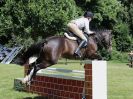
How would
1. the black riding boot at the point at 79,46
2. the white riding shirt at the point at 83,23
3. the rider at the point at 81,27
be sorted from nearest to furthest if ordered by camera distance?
the black riding boot at the point at 79,46
the rider at the point at 81,27
the white riding shirt at the point at 83,23

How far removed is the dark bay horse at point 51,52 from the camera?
10422 mm

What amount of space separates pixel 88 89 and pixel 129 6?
45.5 meters

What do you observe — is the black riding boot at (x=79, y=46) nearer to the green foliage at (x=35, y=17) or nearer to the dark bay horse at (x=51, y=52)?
the dark bay horse at (x=51, y=52)

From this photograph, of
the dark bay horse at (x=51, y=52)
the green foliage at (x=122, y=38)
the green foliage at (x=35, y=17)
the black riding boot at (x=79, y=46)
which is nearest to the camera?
the dark bay horse at (x=51, y=52)

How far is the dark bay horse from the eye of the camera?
1042cm

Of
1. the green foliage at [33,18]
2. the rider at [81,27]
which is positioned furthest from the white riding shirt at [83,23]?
the green foliage at [33,18]

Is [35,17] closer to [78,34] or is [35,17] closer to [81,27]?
[81,27]

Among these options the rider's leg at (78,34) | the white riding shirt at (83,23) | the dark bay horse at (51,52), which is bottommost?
the dark bay horse at (51,52)

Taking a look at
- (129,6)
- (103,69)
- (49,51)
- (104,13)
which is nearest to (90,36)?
(49,51)

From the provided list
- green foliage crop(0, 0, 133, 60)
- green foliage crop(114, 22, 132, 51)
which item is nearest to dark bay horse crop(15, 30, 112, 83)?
green foliage crop(0, 0, 133, 60)

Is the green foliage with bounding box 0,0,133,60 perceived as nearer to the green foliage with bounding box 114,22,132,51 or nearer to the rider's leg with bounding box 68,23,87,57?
the green foliage with bounding box 114,22,132,51

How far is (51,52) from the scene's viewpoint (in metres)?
10.4

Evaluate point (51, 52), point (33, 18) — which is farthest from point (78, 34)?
point (33, 18)

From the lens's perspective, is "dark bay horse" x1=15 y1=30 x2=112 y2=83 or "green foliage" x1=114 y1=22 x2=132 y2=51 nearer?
"dark bay horse" x1=15 y1=30 x2=112 y2=83
